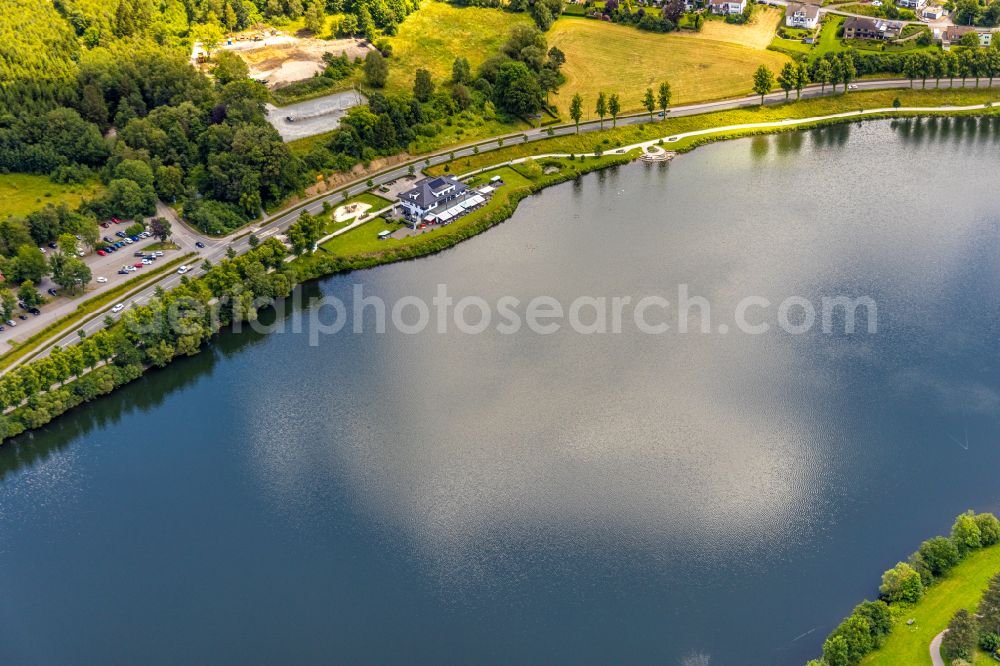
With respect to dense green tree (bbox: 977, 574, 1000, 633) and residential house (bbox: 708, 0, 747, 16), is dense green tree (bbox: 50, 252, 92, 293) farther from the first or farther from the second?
residential house (bbox: 708, 0, 747, 16)

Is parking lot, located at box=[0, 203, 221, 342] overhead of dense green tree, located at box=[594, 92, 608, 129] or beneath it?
beneath

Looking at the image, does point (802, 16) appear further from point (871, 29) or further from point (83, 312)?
point (83, 312)

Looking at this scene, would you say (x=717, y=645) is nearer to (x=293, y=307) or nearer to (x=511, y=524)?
(x=511, y=524)

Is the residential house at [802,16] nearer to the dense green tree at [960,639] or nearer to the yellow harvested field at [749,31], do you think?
the yellow harvested field at [749,31]

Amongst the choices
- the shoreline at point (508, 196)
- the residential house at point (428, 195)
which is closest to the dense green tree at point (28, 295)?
the shoreline at point (508, 196)

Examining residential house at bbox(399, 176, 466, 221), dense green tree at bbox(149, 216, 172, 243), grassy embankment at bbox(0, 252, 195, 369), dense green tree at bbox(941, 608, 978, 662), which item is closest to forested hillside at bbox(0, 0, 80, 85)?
dense green tree at bbox(149, 216, 172, 243)

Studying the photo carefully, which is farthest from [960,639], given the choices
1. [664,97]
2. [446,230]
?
[664,97]

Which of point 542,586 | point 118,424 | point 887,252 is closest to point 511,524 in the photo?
point 542,586
